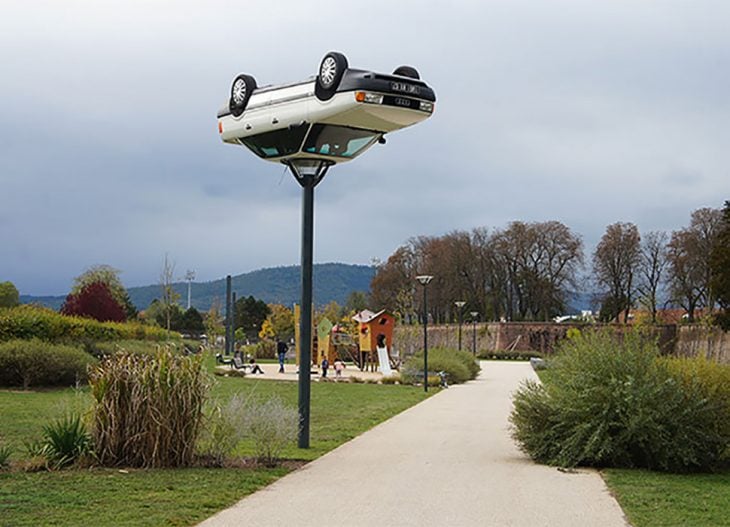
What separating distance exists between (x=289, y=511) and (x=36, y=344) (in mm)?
19349

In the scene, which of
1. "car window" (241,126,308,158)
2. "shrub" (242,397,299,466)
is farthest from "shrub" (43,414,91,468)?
"car window" (241,126,308,158)

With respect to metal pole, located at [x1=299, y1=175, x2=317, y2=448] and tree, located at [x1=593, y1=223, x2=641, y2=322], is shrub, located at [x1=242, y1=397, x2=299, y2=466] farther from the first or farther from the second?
tree, located at [x1=593, y1=223, x2=641, y2=322]

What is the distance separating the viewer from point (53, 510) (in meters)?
8.12

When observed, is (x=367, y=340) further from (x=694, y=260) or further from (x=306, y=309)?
(x=694, y=260)

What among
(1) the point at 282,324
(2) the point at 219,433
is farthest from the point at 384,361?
(1) the point at 282,324

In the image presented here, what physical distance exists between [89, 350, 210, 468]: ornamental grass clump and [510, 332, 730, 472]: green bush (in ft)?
14.2

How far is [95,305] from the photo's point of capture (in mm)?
51188

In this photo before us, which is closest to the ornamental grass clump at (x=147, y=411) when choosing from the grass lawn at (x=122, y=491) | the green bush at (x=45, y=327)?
the grass lawn at (x=122, y=491)

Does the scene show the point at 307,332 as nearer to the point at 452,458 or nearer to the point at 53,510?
the point at 452,458

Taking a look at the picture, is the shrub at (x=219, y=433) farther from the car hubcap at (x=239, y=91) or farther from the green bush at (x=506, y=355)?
the green bush at (x=506, y=355)

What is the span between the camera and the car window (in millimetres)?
13016

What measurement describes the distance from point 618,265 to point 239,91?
2998 inches

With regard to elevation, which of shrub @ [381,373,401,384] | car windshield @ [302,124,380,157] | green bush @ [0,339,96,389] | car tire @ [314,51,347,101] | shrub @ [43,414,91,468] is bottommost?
shrub @ [381,373,401,384]

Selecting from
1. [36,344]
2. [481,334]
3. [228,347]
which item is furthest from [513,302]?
[36,344]
